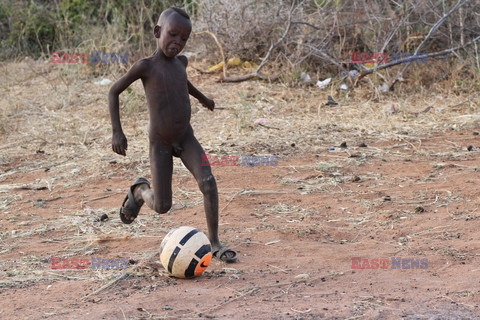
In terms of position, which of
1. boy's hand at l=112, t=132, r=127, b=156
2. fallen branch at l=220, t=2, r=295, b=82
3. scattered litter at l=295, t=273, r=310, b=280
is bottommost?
scattered litter at l=295, t=273, r=310, b=280

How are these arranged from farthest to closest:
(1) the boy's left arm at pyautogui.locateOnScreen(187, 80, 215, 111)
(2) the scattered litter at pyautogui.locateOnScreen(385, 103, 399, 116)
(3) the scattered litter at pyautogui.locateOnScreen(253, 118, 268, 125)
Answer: (2) the scattered litter at pyautogui.locateOnScreen(385, 103, 399, 116), (3) the scattered litter at pyautogui.locateOnScreen(253, 118, 268, 125), (1) the boy's left arm at pyautogui.locateOnScreen(187, 80, 215, 111)

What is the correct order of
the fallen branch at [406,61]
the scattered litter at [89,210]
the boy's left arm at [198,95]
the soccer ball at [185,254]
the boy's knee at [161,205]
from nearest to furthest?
the soccer ball at [185,254] → the boy's knee at [161,205] → the boy's left arm at [198,95] → the scattered litter at [89,210] → the fallen branch at [406,61]

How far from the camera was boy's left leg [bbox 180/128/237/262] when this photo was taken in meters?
3.99

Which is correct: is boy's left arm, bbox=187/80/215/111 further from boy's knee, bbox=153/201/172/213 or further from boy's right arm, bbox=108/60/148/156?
boy's knee, bbox=153/201/172/213

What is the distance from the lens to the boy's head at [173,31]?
12.7ft

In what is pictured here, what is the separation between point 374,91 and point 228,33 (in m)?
2.22

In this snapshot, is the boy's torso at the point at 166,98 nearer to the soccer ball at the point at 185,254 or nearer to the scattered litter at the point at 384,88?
the soccer ball at the point at 185,254

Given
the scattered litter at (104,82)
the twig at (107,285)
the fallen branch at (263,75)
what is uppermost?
the fallen branch at (263,75)

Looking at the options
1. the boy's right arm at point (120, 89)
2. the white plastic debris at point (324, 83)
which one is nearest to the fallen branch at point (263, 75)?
the white plastic debris at point (324, 83)

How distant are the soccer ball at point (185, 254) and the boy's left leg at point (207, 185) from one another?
0.26 m

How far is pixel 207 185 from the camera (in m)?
3.98

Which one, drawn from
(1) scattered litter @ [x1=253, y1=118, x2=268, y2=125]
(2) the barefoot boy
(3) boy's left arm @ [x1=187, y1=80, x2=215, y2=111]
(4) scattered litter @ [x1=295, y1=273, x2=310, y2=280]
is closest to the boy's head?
(2) the barefoot boy

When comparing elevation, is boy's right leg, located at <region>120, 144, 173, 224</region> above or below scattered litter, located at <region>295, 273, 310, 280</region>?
above

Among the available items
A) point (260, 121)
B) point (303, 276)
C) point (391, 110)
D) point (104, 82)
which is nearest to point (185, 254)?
point (303, 276)
